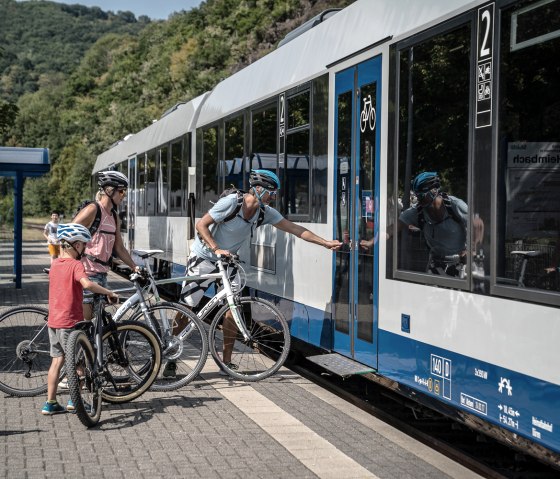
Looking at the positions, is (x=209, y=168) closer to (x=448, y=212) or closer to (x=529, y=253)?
(x=448, y=212)

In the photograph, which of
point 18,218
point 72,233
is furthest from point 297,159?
point 18,218

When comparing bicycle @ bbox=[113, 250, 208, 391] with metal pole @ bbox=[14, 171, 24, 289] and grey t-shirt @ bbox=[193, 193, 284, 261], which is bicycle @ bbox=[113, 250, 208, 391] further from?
metal pole @ bbox=[14, 171, 24, 289]

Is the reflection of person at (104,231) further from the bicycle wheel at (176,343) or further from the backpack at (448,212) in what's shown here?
the backpack at (448,212)

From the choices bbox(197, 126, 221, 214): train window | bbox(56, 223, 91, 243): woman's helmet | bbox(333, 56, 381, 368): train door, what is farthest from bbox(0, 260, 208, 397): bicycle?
bbox(197, 126, 221, 214): train window

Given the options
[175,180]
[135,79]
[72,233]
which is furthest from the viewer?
[135,79]

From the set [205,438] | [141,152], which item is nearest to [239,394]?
[205,438]

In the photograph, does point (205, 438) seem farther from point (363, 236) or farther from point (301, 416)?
point (363, 236)

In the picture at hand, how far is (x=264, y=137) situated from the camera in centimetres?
1123

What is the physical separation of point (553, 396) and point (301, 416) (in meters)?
3.17

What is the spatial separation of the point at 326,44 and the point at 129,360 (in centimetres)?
339

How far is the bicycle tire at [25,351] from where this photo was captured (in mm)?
8242

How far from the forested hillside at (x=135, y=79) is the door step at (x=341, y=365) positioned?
58.8m

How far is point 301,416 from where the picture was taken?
786 centimetres

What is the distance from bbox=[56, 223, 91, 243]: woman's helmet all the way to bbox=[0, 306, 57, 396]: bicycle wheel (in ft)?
2.71
